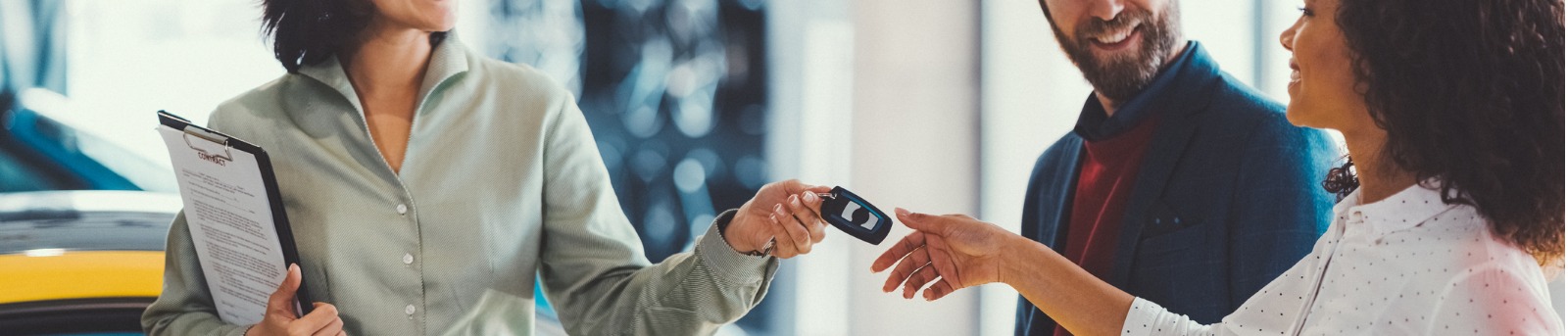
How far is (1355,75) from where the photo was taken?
1.14 m

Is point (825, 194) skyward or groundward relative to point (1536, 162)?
groundward

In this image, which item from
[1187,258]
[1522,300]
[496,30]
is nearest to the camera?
[1522,300]

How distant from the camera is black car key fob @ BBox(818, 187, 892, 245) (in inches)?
63.1

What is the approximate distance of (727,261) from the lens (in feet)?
5.20

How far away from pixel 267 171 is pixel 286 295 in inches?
5.9

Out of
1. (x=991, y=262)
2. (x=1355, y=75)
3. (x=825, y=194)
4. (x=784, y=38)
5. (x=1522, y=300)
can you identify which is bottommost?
(x=784, y=38)

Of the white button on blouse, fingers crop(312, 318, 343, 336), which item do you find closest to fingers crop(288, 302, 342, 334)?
fingers crop(312, 318, 343, 336)

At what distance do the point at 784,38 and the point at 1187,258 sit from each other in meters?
1.73

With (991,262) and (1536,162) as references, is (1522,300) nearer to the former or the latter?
(1536,162)

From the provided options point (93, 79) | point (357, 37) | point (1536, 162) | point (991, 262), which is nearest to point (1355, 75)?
point (1536, 162)

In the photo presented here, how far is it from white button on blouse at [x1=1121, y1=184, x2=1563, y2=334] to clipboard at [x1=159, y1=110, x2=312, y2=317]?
1.12 meters

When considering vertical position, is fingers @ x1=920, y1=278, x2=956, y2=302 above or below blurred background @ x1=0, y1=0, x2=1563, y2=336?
above

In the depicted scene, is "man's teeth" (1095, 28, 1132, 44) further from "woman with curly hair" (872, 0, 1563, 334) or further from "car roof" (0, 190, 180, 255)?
"car roof" (0, 190, 180, 255)

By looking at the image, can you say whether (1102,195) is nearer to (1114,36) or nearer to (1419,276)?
(1114,36)
